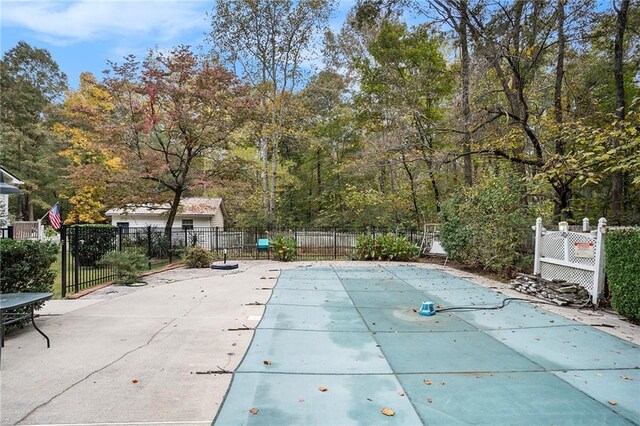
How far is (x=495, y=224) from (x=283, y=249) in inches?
284

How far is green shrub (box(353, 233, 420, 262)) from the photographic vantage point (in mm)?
13297

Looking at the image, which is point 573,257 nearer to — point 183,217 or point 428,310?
point 428,310

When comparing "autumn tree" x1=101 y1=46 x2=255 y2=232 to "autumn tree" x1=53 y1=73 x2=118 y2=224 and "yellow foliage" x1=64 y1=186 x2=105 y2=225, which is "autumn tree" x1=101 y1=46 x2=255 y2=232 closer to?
"autumn tree" x1=53 y1=73 x2=118 y2=224

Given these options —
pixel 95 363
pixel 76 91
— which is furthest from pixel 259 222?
pixel 76 91

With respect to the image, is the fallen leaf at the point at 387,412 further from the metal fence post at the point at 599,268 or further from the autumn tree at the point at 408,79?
the autumn tree at the point at 408,79

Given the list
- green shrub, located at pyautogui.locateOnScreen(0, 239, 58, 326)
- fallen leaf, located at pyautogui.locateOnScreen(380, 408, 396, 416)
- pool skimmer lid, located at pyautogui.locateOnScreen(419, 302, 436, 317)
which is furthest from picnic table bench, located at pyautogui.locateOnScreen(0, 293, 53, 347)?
pool skimmer lid, located at pyautogui.locateOnScreen(419, 302, 436, 317)

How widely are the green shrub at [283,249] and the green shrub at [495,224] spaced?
18.9ft

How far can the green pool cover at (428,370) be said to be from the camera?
8.78ft

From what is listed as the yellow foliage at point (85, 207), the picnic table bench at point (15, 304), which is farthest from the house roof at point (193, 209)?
the picnic table bench at point (15, 304)

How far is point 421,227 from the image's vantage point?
683 inches

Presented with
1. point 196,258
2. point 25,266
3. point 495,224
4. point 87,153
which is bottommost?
point 196,258

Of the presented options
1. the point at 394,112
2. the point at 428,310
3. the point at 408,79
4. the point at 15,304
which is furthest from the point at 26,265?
the point at 408,79

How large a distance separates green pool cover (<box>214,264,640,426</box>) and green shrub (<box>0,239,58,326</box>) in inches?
128

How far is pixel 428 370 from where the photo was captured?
348 cm
